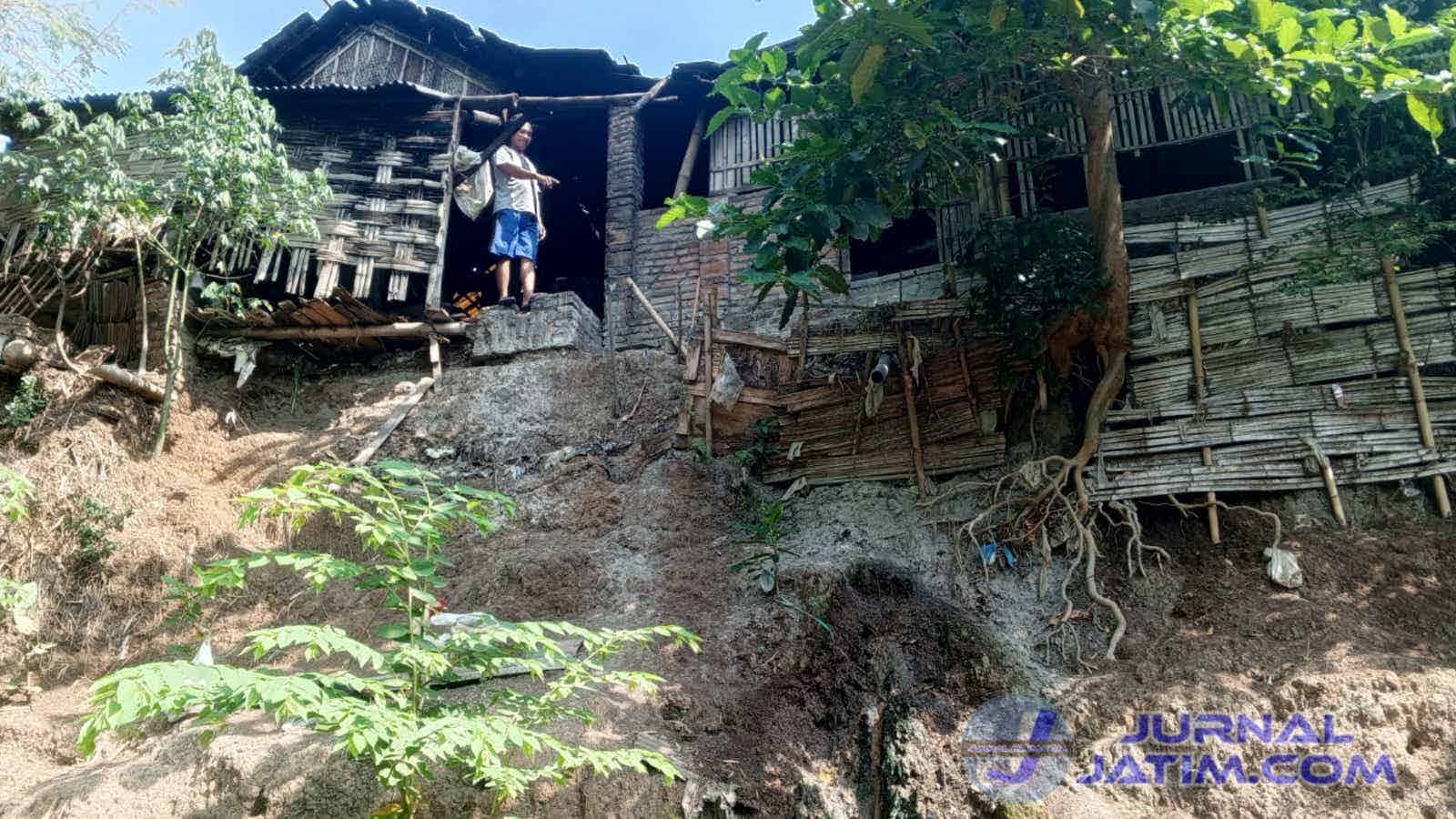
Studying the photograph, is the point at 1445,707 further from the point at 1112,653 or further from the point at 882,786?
the point at 882,786

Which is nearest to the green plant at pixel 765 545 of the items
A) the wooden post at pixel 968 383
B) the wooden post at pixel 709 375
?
the wooden post at pixel 709 375

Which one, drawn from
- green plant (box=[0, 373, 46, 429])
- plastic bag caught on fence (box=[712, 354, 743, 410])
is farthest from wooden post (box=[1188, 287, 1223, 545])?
green plant (box=[0, 373, 46, 429])

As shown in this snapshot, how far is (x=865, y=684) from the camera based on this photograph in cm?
532

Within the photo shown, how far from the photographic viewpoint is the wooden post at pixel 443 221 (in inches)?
346

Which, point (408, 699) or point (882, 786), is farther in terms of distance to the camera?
point (882, 786)

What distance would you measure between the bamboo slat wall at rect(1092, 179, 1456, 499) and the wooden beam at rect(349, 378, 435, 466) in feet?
18.5

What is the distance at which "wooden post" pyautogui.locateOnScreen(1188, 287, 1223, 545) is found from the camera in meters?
5.82

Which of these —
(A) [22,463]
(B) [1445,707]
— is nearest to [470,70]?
(A) [22,463]

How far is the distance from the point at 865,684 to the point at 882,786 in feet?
2.41

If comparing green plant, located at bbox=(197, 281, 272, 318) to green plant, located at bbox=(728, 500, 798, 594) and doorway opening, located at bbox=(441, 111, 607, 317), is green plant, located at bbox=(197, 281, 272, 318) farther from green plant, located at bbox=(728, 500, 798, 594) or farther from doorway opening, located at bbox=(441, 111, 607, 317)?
green plant, located at bbox=(728, 500, 798, 594)

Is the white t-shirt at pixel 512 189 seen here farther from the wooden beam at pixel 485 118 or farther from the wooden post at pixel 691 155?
the wooden post at pixel 691 155

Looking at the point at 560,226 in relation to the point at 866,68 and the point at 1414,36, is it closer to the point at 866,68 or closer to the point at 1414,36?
the point at 866,68

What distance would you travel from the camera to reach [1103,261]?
20.3ft

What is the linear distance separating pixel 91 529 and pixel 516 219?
435 cm
